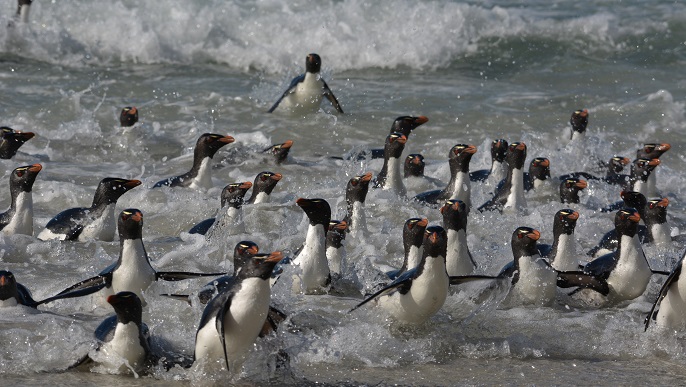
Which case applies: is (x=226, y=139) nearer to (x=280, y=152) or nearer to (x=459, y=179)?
(x=280, y=152)

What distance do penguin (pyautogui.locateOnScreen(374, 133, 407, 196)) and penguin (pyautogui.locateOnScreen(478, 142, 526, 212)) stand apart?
2.52ft

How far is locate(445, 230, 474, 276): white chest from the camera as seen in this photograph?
682cm

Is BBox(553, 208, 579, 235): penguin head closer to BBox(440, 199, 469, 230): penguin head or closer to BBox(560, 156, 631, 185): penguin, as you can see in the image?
BBox(440, 199, 469, 230): penguin head

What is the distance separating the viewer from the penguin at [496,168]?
1006 cm

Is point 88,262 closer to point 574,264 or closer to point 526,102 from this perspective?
point 574,264

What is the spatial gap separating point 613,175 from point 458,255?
12.2 feet

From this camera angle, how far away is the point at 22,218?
26.0 feet

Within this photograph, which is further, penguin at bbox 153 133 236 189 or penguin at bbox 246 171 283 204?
penguin at bbox 153 133 236 189

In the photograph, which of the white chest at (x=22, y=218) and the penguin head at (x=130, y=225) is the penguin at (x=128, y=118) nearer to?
the white chest at (x=22, y=218)

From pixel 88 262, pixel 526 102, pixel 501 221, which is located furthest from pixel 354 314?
pixel 526 102

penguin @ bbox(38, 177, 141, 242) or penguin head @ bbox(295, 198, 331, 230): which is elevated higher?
penguin head @ bbox(295, 198, 331, 230)

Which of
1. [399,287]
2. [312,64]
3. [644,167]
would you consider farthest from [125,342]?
[312,64]

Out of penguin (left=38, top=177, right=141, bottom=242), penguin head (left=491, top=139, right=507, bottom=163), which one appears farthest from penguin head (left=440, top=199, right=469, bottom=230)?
penguin head (left=491, top=139, right=507, bottom=163)

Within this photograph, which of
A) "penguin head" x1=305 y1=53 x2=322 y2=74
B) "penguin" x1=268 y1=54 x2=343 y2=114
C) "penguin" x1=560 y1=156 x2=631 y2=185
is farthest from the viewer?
"penguin head" x1=305 y1=53 x2=322 y2=74
